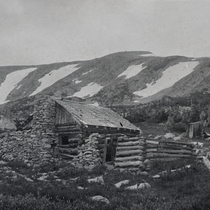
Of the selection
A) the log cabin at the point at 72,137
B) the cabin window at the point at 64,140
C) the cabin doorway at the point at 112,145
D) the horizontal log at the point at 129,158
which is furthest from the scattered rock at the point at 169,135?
the horizontal log at the point at 129,158

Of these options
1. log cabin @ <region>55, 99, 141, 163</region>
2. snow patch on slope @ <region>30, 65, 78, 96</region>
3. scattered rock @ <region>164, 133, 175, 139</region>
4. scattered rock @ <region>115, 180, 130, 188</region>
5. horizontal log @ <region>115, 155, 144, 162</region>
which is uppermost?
snow patch on slope @ <region>30, 65, 78, 96</region>

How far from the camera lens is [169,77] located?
64.1m

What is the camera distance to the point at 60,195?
8.76 meters

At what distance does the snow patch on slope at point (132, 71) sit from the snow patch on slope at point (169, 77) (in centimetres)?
807

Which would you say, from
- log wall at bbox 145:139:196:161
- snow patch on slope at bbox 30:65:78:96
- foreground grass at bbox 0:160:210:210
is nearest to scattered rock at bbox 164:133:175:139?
log wall at bbox 145:139:196:161

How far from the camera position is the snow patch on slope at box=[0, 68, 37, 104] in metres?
87.3

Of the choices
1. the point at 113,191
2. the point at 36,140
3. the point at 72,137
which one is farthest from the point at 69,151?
the point at 113,191

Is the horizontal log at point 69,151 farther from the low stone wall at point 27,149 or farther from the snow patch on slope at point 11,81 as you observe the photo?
the snow patch on slope at point 11,81

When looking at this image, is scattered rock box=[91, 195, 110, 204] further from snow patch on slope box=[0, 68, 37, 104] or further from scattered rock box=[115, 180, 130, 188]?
snow patch on slope box=[0, 68, 37, 104]

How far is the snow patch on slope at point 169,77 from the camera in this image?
192ft

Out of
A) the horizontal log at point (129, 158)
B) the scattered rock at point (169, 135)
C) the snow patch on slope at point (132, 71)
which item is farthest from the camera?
the snow patch on slope at point (132, 71)

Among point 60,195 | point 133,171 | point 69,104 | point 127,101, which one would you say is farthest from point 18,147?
point 127,101

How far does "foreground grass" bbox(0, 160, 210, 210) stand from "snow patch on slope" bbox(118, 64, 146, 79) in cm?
5857

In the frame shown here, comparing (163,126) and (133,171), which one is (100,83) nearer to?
(163,126)
